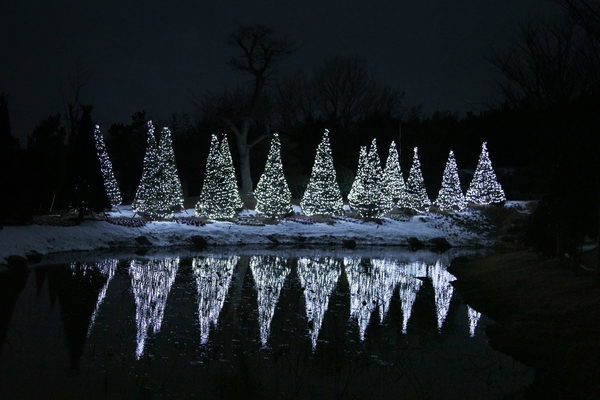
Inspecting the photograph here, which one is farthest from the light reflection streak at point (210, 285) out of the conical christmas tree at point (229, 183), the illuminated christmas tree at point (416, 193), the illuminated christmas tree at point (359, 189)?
the illuminated christmas tree at point (416, 193)

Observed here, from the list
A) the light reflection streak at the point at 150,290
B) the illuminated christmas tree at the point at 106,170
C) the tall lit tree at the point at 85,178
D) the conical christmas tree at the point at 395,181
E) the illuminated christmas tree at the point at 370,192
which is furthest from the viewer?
the conical christmas tree at the point at 395,181

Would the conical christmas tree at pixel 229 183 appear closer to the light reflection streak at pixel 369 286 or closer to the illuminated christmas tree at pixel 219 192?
the illuminated christmas tree at pixel 219 192

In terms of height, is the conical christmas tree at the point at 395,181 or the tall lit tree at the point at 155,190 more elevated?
the conical christmas tree at the point at 395,181

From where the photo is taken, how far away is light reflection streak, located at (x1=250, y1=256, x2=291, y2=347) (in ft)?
33.3

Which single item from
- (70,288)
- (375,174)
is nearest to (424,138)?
(375,174)

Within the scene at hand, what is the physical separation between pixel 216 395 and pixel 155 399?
0.67m

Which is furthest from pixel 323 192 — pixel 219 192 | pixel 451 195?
pixel 451 195

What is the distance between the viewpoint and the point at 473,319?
11.1 meters

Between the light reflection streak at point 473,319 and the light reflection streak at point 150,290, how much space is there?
18.2 feet

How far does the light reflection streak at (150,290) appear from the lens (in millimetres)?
9406

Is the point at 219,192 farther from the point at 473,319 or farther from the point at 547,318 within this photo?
the point at 547,318

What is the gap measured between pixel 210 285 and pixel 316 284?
2.83 meters

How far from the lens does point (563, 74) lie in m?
11.8

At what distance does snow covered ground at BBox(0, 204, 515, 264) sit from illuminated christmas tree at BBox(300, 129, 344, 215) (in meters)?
1.17
